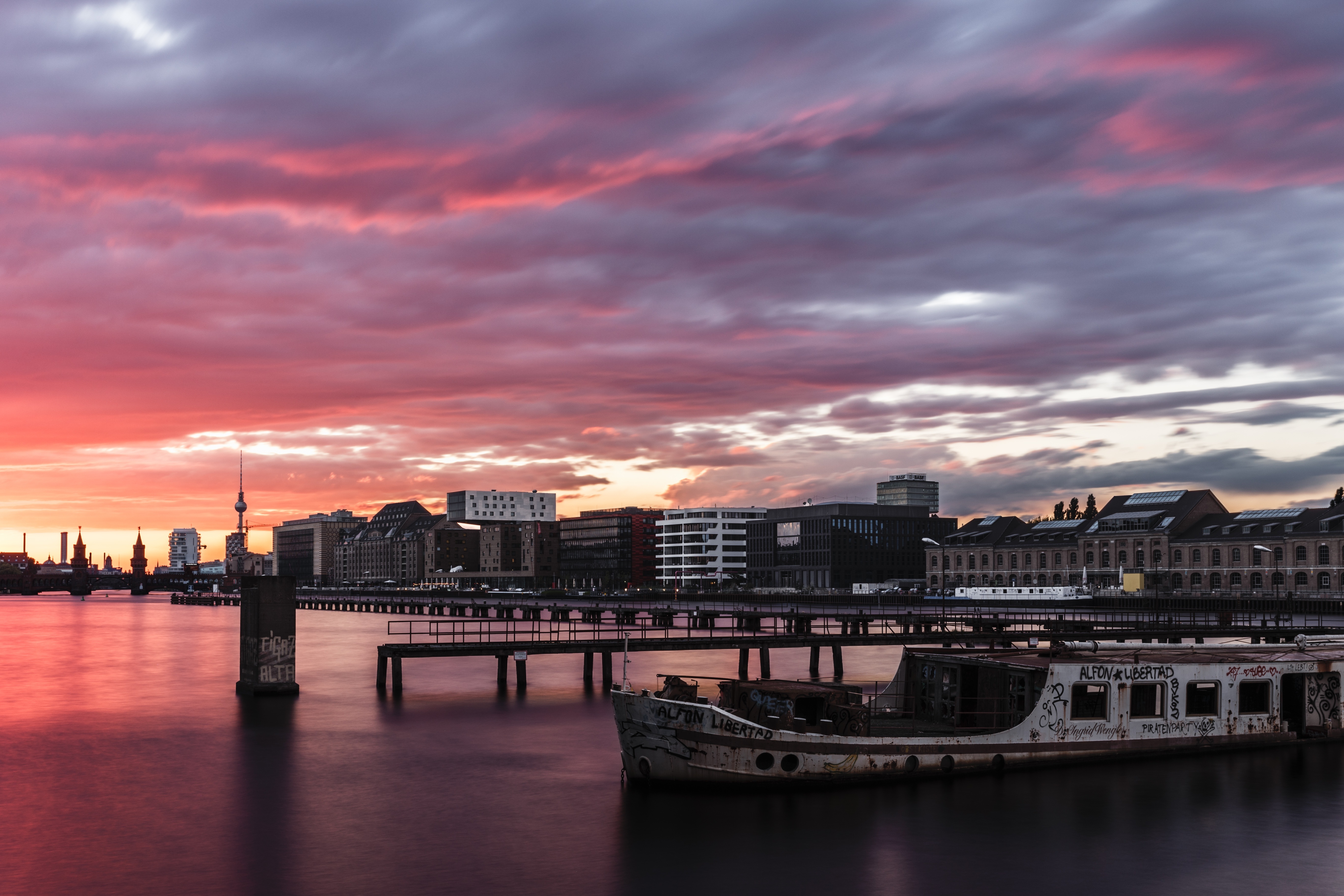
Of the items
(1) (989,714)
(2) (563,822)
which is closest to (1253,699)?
(1) (989,714)

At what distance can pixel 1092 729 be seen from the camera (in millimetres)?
45906

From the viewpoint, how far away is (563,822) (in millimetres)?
40344

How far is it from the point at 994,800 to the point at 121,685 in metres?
72.0

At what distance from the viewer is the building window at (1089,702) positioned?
4566 centimetres

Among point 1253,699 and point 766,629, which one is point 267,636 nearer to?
point 1253,699

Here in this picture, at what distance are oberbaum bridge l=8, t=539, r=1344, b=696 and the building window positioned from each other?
59.8 ft

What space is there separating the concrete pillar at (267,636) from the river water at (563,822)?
19.8 feet

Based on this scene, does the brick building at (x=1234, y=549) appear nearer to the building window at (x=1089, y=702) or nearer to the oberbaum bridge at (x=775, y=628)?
the oberbaum bridge at (x=775, y=628)

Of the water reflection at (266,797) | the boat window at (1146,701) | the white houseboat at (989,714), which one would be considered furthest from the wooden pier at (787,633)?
the boat window at (1146,701)

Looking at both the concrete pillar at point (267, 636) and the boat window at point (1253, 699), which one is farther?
the concrete pillar at point (267, 636)

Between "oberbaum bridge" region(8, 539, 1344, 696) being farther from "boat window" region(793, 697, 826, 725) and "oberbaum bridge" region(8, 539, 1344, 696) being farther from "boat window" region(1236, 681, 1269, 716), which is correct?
"boat window" region(1236, 681, 1269, 716)

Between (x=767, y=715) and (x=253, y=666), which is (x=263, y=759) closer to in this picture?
(x=253, y=666)

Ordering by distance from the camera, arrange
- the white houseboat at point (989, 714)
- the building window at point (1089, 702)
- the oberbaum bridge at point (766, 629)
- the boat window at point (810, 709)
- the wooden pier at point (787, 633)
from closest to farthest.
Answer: the white houseboat at point (989, 714) < the boat window at point (810, 709) < the building window at point (1089, 702) < the oberbaum bridge at point (766, 629) < the wooden pier at point (787, 633)

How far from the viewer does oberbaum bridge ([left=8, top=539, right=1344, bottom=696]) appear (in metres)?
69.5
